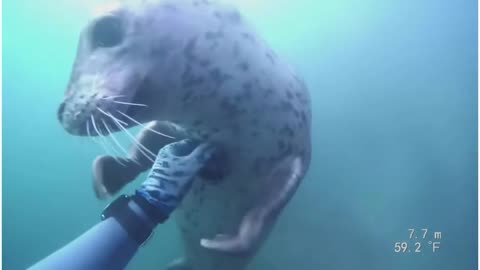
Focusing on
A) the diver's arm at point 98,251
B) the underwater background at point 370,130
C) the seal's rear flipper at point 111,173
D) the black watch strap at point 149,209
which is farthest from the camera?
the underwater background at point 370,130

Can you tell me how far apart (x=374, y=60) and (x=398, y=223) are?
698mm

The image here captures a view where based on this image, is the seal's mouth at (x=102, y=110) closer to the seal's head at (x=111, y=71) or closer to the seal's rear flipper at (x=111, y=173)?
the seal's head at (x=111, y=71)

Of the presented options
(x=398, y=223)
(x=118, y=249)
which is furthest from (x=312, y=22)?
(x=118, y=249)

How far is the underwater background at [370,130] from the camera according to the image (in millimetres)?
1829

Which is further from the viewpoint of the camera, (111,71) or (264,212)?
(264,212)

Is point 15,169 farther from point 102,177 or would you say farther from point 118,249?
point 118,249

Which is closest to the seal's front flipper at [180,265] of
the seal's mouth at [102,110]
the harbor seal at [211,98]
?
the harbor seal at [211,98]

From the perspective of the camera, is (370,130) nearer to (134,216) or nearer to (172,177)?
(172,177)

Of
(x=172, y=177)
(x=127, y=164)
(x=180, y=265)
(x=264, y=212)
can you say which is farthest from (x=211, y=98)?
(x=180, y=265)

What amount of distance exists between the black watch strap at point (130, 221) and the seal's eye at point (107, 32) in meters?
0.43

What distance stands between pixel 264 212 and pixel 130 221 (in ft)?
1.24

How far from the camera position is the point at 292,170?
56.3 inches

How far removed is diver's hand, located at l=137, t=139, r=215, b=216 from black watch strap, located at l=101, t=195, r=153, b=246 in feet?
0.19

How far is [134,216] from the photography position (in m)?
1.27
